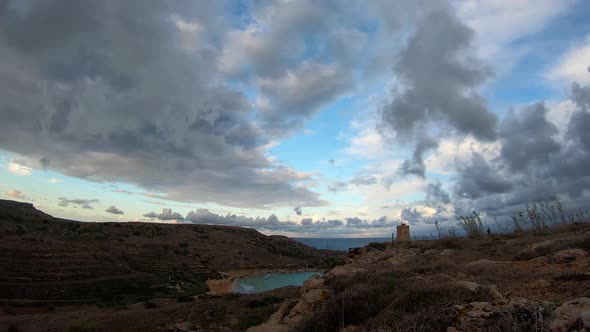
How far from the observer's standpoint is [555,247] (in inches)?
696

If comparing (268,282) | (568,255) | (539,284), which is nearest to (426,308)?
(539,284)

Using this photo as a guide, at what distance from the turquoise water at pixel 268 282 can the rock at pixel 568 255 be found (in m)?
40.9

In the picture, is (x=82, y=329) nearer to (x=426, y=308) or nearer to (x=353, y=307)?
(x=353, y=307)

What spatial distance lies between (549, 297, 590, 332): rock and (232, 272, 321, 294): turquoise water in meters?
48.6

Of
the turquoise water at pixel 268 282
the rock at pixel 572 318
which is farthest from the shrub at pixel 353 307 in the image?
the turquoise water at pixel 268 282

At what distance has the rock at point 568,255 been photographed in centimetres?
1473

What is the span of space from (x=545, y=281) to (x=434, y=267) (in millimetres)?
5561

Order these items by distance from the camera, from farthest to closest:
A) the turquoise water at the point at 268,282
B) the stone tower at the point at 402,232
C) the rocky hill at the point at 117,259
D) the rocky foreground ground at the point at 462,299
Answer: the turquoise water at the point at 268,282 < the stone tower at the point at 402,232 < the rocky hill at the point at 117,259 < the rocky foreground ground at the point at 462,299

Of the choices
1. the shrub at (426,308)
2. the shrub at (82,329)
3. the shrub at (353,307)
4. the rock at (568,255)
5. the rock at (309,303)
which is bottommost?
the shrub at (82,329)

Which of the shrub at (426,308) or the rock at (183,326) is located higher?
the shrub at (426,308)

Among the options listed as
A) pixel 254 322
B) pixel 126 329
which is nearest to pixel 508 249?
pixel 254 322

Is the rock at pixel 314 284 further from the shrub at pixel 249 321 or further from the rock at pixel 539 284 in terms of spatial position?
the rock at pixel 539 284

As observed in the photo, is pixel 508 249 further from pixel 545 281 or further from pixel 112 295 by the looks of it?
pixel 112 295

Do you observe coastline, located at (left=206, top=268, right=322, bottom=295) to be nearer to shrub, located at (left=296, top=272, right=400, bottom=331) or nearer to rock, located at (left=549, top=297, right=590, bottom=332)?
shrub, located at (left=296, top=272, right=400, bottom=331)
